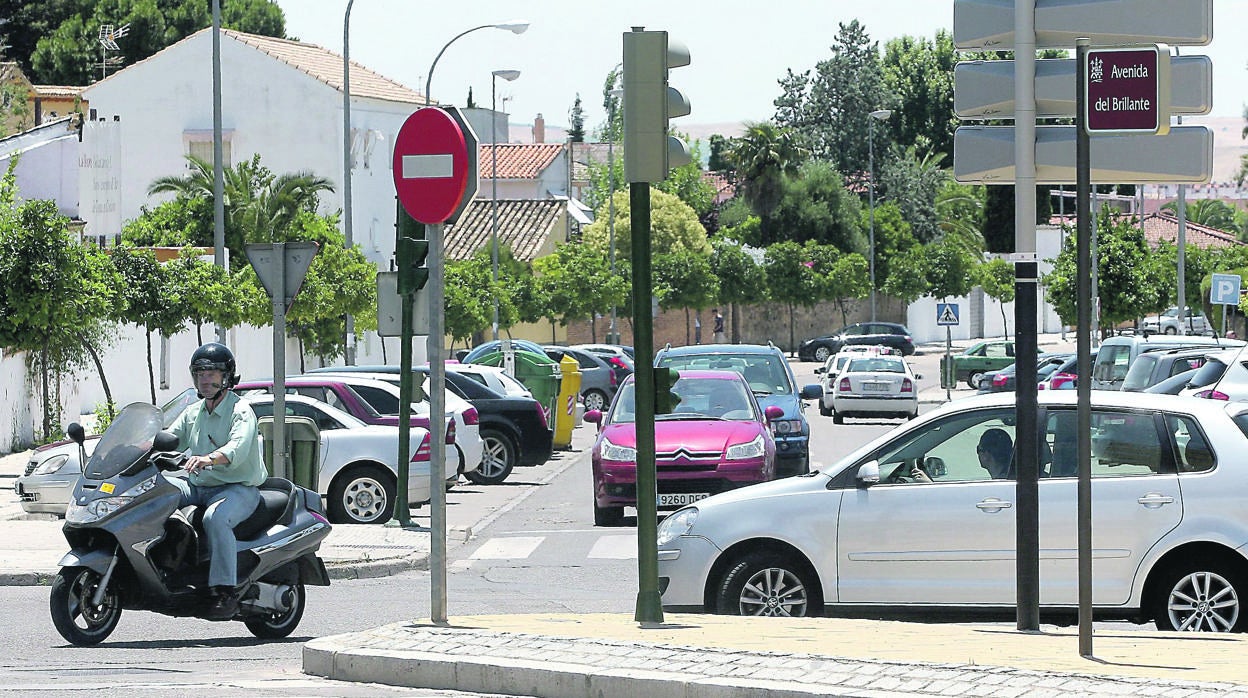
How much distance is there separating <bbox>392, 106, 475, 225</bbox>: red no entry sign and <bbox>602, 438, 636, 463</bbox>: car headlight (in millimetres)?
9055

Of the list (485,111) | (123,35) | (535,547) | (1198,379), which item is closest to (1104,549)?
(535,547)

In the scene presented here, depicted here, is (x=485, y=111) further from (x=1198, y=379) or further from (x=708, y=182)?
(x=1198, y=379)

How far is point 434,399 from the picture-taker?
948 cm

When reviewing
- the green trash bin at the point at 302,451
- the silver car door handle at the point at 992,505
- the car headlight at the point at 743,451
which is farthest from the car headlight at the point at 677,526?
the car headlight at the point at 743,451

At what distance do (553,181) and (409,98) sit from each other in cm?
3826

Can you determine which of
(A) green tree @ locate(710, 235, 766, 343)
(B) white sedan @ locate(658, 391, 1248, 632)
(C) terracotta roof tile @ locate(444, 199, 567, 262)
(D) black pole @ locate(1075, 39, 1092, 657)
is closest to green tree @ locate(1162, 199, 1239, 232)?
(A) green tree @ locate(710, 235, 766, 343)

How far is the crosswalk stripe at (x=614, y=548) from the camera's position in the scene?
1633 cm

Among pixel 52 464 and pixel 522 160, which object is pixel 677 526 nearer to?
pixel 52 464

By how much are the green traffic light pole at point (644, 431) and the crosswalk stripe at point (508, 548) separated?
7129mm

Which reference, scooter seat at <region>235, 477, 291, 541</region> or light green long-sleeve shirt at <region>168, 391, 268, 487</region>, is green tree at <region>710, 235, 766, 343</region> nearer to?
scooter seat at <region>235, 477, 291, 541</region>

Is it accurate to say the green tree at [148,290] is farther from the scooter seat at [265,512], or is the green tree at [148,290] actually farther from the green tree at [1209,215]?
the green tree at [1209,215]

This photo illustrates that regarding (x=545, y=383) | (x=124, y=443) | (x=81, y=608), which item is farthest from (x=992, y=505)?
(x=545, y=383)

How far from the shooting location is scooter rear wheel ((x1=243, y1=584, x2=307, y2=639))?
10.8 meters

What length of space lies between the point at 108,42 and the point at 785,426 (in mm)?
49250
